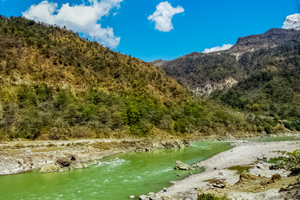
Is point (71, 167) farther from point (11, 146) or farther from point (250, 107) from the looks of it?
point (250, 107)

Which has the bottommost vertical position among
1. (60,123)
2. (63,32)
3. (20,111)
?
(60,123)

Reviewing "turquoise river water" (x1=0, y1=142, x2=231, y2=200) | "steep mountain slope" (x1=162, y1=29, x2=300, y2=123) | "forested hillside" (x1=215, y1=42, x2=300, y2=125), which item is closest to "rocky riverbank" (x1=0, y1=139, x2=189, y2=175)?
"turquoise river water" (x1=0, y1=142, x2=231, y2=200)

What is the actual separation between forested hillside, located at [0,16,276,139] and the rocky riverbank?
5156mm

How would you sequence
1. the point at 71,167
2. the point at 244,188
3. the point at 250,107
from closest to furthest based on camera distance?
the point at 244,188
the point at 71,167
the point at 250,107

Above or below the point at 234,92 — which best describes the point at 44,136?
below

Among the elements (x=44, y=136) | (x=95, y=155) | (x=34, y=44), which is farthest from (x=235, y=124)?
(x=34, y=44)

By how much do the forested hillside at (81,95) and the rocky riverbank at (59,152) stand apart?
5.16m

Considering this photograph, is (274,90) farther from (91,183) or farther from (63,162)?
(91,183)

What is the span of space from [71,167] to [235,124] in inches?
2377

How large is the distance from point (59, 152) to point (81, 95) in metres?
28.3

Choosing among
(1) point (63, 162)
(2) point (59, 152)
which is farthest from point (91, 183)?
(2) point (59, 152)

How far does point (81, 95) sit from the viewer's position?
183ft

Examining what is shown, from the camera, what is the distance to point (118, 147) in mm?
40312

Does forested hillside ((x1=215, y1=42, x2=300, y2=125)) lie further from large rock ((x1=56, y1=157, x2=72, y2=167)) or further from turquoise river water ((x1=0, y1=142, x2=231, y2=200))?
large rock ((x1=56, y1=157, x2=72, y2=167))
